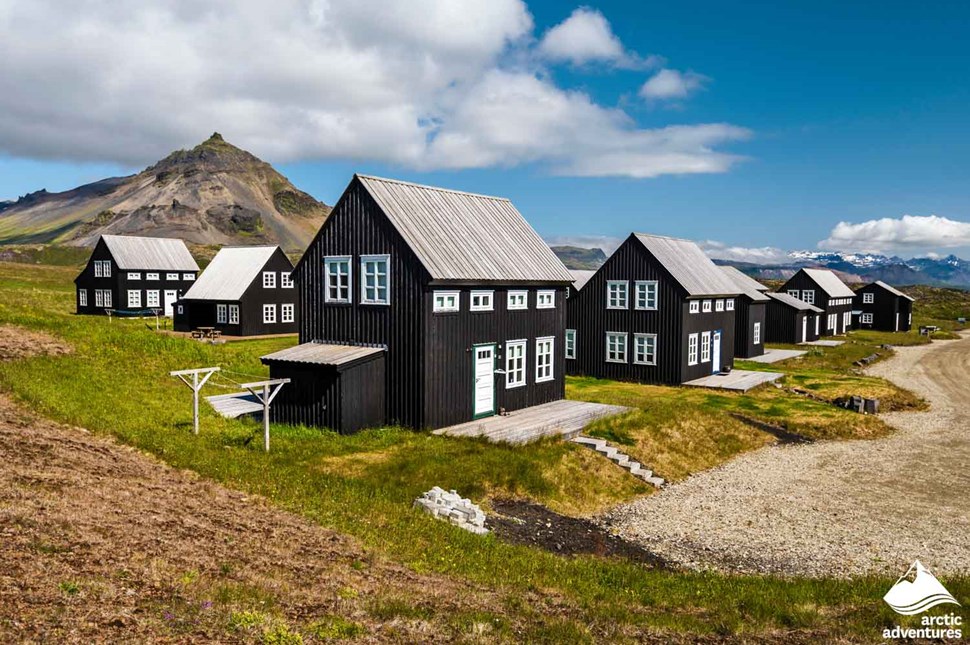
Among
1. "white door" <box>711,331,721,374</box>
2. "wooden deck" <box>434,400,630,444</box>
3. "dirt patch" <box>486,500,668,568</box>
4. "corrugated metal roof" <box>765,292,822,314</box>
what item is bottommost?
"dirt patch" <box>486,500,668,568</box>

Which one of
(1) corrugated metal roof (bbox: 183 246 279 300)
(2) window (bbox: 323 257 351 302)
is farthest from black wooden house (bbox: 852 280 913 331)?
(2) window (bbox: 323 257 351 302)

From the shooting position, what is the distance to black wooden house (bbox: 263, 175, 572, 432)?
23.2 m

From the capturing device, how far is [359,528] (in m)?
13.7

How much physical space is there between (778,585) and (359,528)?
845cm

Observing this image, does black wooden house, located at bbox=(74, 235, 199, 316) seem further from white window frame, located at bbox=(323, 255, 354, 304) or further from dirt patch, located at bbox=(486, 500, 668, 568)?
dirt patch, located at bbox=(486, 500, 668, 568)

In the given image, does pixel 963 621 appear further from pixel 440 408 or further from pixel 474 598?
pixel 440 408

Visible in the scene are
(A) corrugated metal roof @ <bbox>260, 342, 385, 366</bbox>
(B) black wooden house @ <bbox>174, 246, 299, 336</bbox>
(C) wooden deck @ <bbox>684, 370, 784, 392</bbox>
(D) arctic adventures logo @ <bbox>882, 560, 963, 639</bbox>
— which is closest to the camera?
(D) arctic adventures logo @ <bbox>882, 560, 963, 639</bbox>

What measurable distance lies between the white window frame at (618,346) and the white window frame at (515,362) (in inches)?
536

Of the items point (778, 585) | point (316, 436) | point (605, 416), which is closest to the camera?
point (778, 585)

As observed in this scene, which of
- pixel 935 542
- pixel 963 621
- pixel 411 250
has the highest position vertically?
pixel 411 250

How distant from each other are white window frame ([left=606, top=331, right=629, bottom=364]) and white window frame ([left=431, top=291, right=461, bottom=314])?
1809 centimetres

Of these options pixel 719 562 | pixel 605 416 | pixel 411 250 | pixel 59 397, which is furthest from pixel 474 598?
pixel 59 397

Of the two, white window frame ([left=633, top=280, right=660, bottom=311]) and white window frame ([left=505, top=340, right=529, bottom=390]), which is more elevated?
white window frame ([left=633, top=280, right=660, bottom=311])

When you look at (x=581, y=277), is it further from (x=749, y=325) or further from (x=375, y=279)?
(x=375, y=279)
